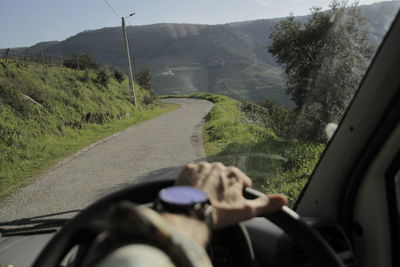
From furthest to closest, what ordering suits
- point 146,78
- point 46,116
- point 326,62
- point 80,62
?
1. point 146,78
2. point 80,62
3. point 46,116
4. point 326,62

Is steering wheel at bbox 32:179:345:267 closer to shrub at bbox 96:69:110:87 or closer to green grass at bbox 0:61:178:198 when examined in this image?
green grass at bbox 0:61:178:198

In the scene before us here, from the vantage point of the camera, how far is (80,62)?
1248 inches

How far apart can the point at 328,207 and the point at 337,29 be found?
33.6 inches

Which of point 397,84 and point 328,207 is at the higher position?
point 397,84

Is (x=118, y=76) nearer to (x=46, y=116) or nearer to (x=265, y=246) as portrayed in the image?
(x=46, y=116)

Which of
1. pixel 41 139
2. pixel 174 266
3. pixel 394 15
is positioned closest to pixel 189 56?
pixel 394 15

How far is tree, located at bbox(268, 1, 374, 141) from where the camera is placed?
1713 mm

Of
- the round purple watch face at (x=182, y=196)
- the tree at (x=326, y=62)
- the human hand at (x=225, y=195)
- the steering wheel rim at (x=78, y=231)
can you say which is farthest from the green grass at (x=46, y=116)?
the round purple watch face at (x=182, y=196)

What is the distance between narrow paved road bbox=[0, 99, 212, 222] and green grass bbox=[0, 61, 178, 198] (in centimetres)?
69

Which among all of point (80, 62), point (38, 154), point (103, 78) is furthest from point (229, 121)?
point (80, 62)

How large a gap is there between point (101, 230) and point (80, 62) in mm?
32476

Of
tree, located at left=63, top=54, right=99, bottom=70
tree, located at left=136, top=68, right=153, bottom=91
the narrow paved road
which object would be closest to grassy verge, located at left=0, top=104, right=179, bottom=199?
the narrow paved road

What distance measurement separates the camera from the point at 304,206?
2.06 m

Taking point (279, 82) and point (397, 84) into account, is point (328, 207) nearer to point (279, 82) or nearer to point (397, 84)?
point (397, 84)
